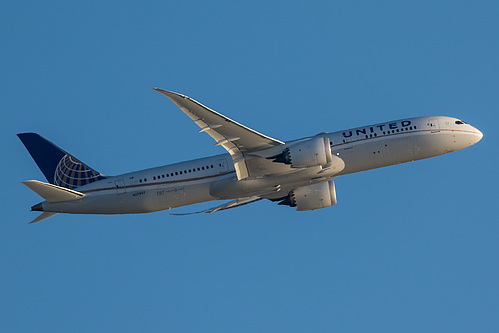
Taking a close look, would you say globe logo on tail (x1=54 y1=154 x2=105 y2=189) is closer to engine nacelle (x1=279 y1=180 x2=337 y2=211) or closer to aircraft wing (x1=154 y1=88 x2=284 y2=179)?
aircraft wing (x1=154 y1=88 x2=284 y2=179)

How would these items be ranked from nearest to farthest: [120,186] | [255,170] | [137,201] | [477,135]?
[255,170] < [137,201] < [120,186] < [477,135]

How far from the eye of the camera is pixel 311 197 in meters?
61.6

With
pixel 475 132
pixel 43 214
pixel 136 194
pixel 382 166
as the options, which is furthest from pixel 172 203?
pixel 475 132

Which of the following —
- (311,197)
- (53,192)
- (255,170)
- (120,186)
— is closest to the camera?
(255,170)

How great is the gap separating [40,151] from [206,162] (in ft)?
48.0

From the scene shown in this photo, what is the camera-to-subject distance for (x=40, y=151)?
62.1m

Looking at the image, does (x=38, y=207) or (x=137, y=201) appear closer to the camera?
(x=38, y=207)

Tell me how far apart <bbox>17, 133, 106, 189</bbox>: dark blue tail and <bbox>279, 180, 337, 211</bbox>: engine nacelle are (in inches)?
616

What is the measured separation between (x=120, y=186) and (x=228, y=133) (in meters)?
10.8

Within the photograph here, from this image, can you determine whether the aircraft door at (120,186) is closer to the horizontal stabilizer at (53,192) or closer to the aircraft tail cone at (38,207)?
the horizontal stabilizer at (53,192)

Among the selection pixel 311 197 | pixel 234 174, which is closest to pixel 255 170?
pixel 234 174

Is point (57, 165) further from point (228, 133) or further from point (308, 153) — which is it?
point (308, 153)

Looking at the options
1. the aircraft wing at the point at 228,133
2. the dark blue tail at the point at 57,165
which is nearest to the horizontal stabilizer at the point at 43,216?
the dark blue tail at the point at 57,165

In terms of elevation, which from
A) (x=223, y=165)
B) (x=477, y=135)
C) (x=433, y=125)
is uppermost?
(x=433, y=125)
